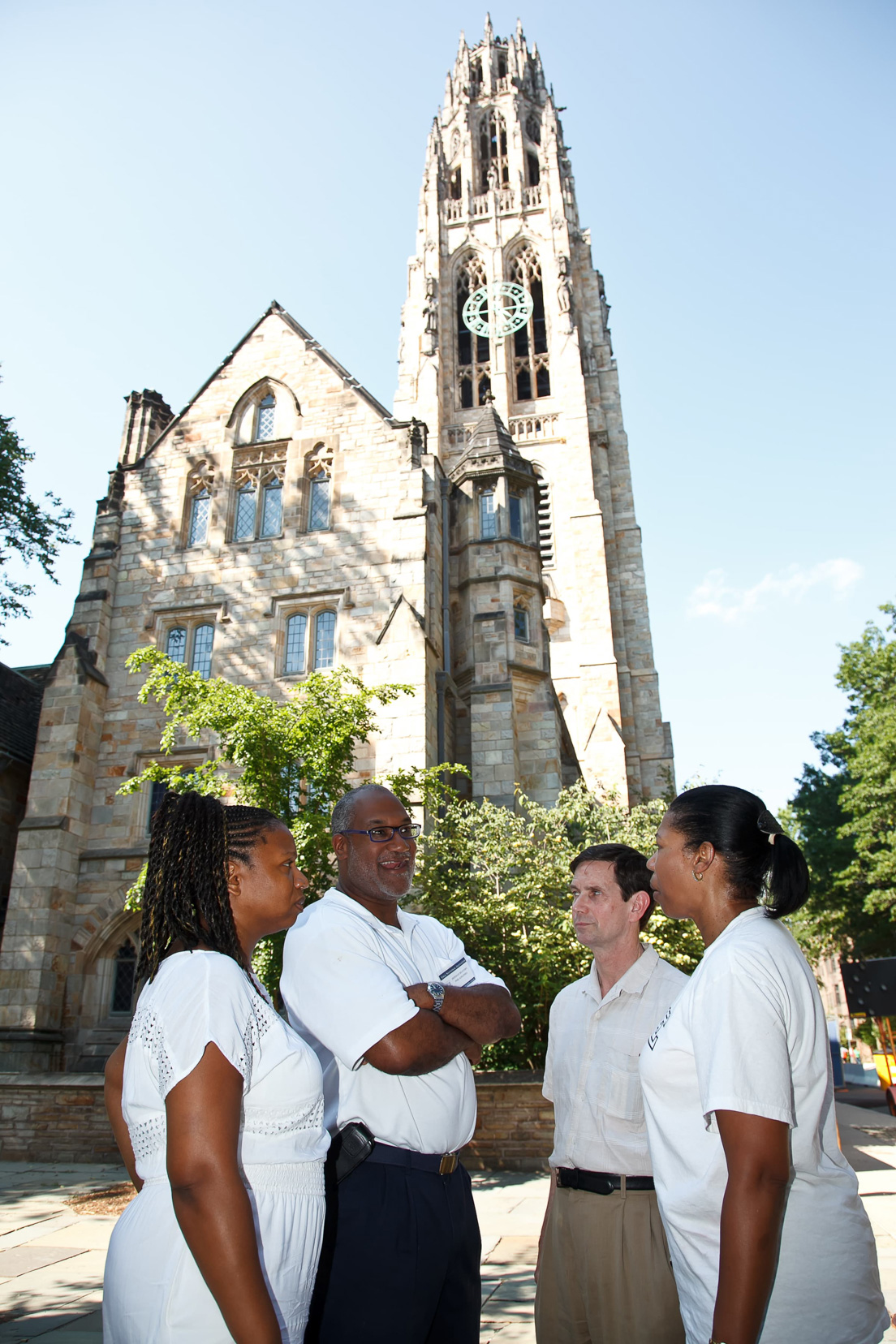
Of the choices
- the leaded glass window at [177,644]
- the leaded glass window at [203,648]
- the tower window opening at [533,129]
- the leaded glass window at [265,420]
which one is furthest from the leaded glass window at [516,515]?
the tower window opening at [533,129]

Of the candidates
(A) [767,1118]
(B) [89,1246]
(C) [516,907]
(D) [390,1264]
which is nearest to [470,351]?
(C) [516,907]

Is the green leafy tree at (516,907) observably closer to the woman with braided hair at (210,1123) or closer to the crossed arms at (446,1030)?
the crossed arms at (446,1030)

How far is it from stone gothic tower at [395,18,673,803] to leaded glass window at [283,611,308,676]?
11770mm

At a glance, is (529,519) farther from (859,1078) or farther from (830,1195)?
(859,1078)

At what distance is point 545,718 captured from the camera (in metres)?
16.9

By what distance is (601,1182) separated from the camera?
2953 mm

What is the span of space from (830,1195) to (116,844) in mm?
14345

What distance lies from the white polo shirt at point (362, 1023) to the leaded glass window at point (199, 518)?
50.8 feet

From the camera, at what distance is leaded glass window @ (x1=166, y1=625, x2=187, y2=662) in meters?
16.2

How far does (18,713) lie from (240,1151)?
17935mm

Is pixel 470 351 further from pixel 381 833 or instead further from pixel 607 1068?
pixel 607 1068

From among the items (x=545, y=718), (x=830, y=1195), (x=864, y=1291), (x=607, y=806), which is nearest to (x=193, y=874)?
(x=830, y=1195)

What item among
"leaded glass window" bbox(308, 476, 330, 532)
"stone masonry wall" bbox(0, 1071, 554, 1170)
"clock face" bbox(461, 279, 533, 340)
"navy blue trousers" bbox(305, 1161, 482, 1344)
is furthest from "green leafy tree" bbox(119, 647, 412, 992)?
"clock face" bbox(461, 279, 533, 340)

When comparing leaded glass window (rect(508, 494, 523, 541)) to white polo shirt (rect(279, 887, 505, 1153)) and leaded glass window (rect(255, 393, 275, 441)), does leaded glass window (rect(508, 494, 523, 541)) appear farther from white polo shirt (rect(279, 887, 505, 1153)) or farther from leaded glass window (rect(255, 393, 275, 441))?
white polo shirt (rect(279, 887, 505, 1153))
